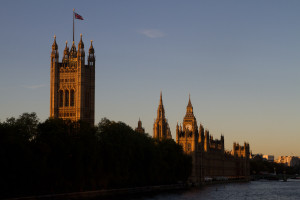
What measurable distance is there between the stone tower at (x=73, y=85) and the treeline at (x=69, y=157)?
2633 cm

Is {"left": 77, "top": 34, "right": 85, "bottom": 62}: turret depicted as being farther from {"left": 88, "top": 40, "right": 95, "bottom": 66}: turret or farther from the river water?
the river water

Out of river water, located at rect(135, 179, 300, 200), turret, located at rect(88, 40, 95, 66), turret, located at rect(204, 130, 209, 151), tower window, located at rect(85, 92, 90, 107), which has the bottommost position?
river water, located at rect(135, 179, 300, 200)

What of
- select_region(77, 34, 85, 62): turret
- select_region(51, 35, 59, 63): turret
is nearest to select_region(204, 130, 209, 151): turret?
select_region(77, 34, 85, 62): turret

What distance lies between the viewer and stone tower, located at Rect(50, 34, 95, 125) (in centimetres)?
13212

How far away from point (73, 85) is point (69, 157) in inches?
2225

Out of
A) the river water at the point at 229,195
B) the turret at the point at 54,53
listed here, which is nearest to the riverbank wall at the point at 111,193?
the river water at the point at 229,195

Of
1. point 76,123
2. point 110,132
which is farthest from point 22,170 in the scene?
point 110,132

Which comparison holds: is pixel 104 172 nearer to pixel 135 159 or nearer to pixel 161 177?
pixel 135 159

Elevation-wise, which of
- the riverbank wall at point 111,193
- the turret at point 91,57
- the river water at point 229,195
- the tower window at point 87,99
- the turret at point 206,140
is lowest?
the river water at point 229,195

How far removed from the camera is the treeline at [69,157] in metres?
67.3

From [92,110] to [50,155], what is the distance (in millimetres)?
58709

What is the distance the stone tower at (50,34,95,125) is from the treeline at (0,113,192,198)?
26.3m

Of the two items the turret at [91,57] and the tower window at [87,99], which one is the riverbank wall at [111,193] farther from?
the turret at [91,57]

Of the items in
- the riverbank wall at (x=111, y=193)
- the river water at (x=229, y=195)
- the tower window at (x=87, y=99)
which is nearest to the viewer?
the riverbank wall at (x=111, y=193)
